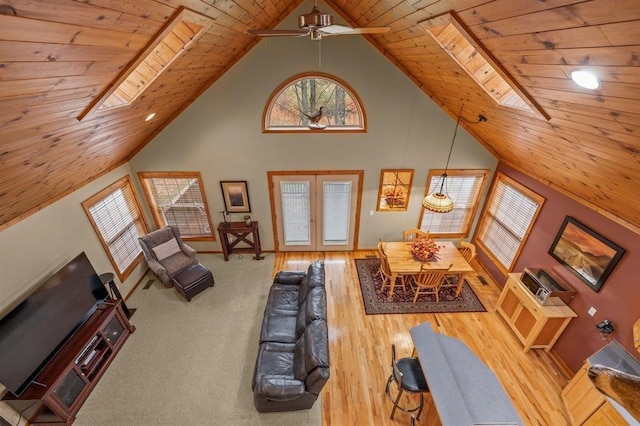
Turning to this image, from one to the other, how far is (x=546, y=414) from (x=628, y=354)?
117 centimetres

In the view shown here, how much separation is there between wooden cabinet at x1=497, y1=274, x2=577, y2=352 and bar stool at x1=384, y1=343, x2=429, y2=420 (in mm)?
2020

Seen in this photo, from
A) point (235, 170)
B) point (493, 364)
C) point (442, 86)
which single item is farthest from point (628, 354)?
point (235, 170)

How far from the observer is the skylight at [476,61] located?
2.22 m

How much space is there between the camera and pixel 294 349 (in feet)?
11.6

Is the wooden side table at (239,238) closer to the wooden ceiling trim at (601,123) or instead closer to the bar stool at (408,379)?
the bar stool at (408,379)

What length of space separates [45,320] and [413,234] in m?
5.98

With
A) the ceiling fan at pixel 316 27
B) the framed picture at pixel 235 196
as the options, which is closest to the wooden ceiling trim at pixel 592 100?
the ceiling fan at pixel 316 27

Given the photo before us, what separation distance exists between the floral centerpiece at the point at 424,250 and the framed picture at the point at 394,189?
1.09 m

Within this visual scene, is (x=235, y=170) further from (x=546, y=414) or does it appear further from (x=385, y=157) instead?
(x=546, y=414)

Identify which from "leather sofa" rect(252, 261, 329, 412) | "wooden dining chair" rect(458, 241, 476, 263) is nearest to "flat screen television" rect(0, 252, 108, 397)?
"leather sofa" rect(252, 261, 329, 412)

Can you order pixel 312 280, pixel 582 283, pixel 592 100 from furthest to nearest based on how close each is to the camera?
1. pixel 312 280
2. pixel 582 283
3. pixel 592 100

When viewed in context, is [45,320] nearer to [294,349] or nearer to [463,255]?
[294,349]

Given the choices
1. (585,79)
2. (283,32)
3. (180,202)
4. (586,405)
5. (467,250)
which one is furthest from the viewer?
(180,202)

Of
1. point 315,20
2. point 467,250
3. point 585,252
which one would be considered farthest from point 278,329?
point 585,252
